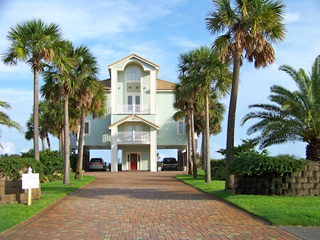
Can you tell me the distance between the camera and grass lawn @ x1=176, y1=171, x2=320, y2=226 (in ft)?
34.2

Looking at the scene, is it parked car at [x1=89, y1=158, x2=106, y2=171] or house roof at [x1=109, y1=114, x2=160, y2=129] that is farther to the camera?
parked car at [x1=89, y1=158, x2=106, y2=171]

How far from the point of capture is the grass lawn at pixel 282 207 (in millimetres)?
10438

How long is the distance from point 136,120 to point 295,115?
2775 centimetres

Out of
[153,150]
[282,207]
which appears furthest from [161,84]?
[282,207]

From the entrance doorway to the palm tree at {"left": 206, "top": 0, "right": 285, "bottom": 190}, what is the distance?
99.6 ft

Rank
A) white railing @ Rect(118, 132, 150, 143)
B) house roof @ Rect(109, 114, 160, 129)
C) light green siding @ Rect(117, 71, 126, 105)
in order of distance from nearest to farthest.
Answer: house roof @ Rect(109, 114, 160, 129), white railing @ Rect(118, 132, 150, 143), light green siding @ Rect(117, 71, 126, 105)

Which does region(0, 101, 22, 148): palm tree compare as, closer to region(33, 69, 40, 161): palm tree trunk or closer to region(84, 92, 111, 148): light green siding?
region(33, 69, 40, 161): palm tree trunk

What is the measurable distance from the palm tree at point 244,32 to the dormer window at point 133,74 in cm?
2881

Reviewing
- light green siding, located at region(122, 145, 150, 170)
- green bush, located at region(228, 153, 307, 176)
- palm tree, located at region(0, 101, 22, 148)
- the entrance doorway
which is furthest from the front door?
green bush, located at region(228, 153, 307, 176)

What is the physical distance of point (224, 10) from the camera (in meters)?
18.0

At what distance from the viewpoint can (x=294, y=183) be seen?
50.6ft

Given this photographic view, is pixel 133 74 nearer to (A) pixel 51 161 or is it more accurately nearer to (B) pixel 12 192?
(A) pixel 51 161

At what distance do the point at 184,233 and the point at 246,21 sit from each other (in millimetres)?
11050

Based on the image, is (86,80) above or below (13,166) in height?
above
